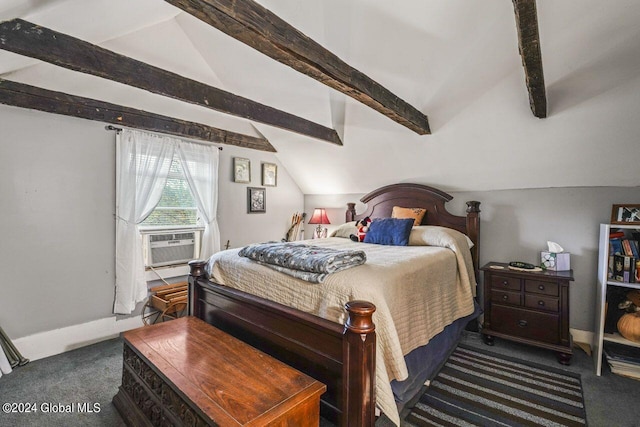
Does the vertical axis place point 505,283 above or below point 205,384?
above

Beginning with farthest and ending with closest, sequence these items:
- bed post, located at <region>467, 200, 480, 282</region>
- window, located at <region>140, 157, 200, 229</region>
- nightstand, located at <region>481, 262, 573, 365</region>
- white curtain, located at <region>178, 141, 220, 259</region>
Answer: white curtain, located at <region>178, 141, 220, 259</region> → window, located at <region>140, 157, 200, 229</region> → bed post, located at <region>467, 200, 480, 282</region> → nightstand, located at <region>481, 262, 573, 365</region>

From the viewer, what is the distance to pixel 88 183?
2854mm

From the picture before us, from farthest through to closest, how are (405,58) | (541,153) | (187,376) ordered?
(541,153) → (405,58) → (187,376)

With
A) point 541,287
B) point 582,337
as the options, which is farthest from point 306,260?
point 582,337

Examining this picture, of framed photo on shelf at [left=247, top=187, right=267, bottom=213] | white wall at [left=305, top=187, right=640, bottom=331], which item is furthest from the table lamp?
white wall at [left=305, top=187, right=640, bottom=331]

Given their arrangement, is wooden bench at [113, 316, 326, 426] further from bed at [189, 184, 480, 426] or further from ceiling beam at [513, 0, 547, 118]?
ceiling beam at [513, 0, 547, 118]

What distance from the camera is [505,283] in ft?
9.05

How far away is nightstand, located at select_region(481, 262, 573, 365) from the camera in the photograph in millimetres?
2500

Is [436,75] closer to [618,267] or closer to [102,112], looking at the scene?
[618,267]

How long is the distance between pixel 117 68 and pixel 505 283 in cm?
351

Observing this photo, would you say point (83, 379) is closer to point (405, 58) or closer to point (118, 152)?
point (118, 152)

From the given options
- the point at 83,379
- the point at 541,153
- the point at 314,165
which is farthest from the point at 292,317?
the point at 314,165

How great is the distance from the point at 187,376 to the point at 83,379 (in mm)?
1429

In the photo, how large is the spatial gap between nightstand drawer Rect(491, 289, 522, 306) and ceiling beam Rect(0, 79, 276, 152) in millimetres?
3307
